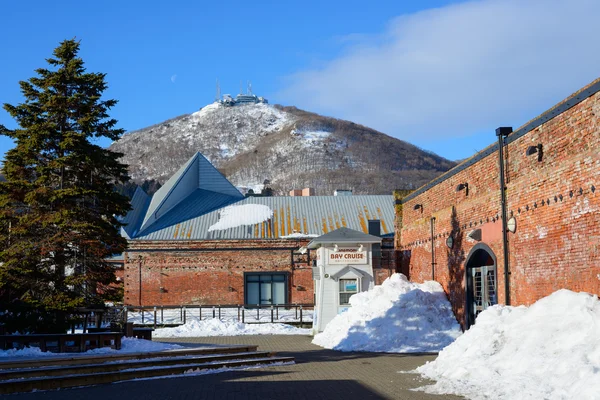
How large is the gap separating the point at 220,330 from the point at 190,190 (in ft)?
64.1

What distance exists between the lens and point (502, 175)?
59.6 ft

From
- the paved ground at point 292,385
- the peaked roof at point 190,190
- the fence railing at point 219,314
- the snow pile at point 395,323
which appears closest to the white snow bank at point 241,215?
the peaked roof at point 190,190

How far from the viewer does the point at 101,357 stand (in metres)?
15.8

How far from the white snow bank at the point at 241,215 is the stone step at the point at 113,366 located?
25255 millimetres

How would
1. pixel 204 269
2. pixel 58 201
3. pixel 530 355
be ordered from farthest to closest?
1. pixel 204 269
2. pixel 58 201
3. pixel 530 355

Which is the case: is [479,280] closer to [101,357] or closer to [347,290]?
[347,290]

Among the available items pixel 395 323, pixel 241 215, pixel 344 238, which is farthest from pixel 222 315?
pixel 395 323

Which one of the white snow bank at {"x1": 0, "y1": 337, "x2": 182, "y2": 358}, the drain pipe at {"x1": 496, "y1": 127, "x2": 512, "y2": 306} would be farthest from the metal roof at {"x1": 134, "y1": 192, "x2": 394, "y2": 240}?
the drain pipe at {"x1": 496, "y1": 127, "x2": 512, "y2": 306}

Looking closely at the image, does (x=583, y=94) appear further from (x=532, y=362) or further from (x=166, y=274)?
(x=166, y=274)

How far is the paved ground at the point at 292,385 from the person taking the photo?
12164 millimetres

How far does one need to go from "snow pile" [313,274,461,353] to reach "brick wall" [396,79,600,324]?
2.34 ft

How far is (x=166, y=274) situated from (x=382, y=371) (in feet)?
90.3

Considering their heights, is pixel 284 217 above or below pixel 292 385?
above

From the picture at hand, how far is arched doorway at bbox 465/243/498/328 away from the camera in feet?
65.8
